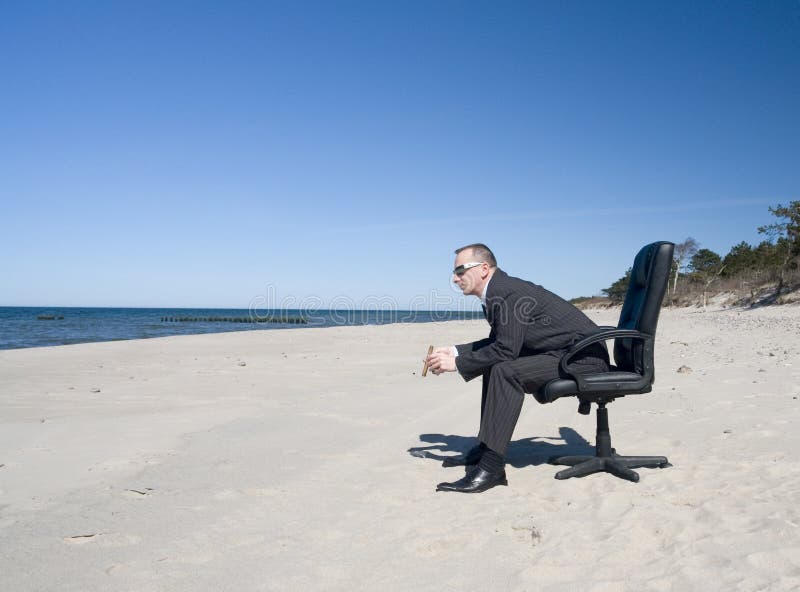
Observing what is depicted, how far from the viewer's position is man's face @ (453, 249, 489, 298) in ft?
12.5

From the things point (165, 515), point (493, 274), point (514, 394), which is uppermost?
point (493, 274)

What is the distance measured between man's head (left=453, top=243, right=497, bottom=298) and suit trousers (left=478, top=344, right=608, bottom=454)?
0.55m

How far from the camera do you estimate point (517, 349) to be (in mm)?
3594

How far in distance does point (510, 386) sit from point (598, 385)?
1.81 feet

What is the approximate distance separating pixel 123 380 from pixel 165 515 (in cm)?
605

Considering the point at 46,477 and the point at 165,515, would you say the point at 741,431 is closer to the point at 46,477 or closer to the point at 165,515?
the point at 165,515

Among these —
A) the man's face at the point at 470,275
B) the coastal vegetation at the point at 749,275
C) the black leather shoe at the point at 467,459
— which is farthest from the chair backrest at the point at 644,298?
the coastal vegetation at the point at 749,275

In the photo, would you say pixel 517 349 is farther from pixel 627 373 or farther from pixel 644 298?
pixel 644 298

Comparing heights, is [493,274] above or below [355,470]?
above

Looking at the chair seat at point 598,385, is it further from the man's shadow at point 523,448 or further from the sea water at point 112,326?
the sea water at point 112,326

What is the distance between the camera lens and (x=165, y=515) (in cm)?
307

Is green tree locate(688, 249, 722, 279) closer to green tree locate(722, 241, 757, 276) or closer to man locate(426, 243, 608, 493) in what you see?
green tree locate(722, 241, 757, 276)

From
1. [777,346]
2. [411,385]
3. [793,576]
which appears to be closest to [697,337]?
[777,346]

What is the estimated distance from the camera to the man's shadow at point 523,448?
4.29 m
